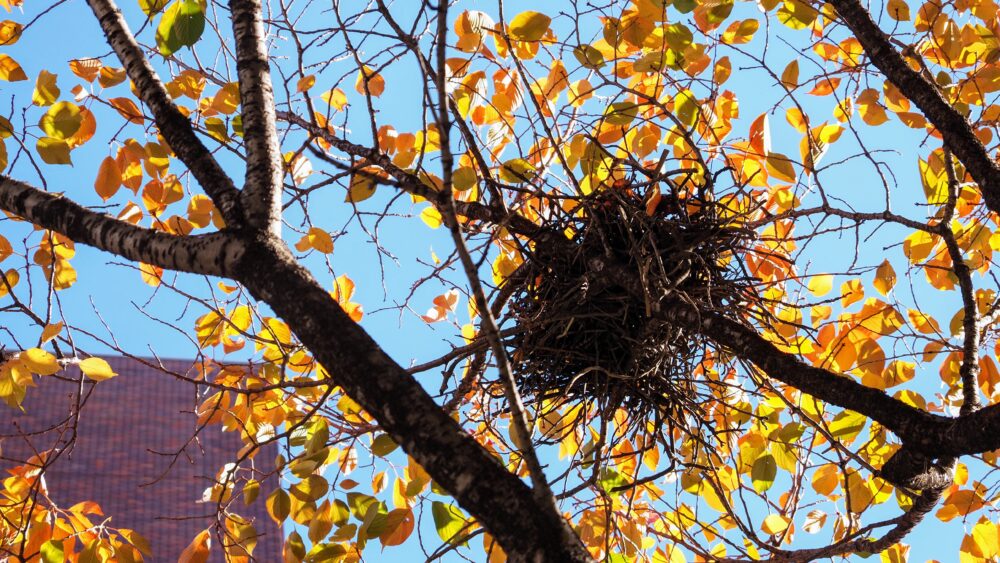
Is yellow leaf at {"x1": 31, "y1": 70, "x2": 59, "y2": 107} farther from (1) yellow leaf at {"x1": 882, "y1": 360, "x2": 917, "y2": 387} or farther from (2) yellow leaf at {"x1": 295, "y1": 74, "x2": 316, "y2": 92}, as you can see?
(1) yellow leaf at {"x1": 882, "y1": 360, "x2": 917, "y2": 387}

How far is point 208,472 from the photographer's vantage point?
536 inches

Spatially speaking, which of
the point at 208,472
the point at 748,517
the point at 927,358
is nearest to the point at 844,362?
the point at 927,358

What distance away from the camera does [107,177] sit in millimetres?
2430

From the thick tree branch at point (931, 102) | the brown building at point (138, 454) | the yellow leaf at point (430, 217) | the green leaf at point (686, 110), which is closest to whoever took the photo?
the thick tree branch at point (931, 102)

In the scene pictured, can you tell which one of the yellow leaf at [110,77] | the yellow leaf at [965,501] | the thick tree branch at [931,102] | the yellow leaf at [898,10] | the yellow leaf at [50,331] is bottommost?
the yellow leaf at [965,501]

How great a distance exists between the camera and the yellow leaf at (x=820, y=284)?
2.41m

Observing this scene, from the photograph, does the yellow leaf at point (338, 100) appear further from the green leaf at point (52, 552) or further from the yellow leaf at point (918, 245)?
the yellow leaf at point (918, 245)

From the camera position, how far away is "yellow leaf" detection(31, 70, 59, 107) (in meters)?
2.27

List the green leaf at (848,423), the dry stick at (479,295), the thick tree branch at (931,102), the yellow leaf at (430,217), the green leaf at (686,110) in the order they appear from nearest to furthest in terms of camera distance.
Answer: the dry stick at (479,295) < the thick tree branch at (931,102) < the green leaf at (848,423) < the green leaf at (686,110) < the yellow leaf at (430,217)

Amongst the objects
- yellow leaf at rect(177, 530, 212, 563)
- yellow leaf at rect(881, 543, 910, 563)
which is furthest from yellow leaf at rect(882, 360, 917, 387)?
yellow leaf at rect(177, 530, 212, 563)

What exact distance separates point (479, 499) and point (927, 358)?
1928 millimetres

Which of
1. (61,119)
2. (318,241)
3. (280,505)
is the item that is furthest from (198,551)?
(61,119)

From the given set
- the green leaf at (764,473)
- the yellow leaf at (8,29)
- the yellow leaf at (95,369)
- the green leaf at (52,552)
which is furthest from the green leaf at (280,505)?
the yellow leaf at (8,29)

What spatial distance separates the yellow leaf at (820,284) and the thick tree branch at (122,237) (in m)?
1.76
